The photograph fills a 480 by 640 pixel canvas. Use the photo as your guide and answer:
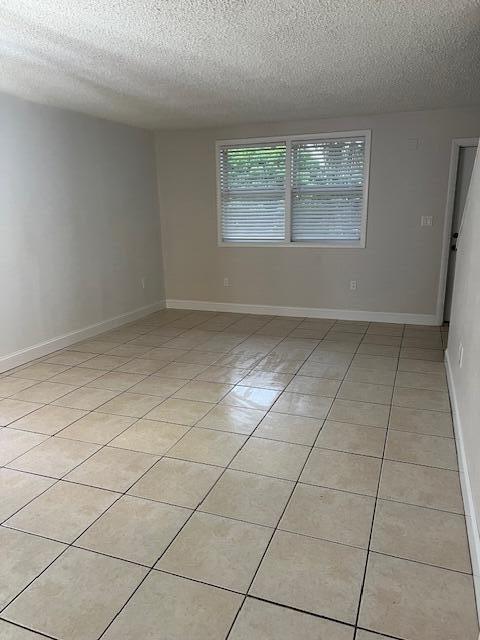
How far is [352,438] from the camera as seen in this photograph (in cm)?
261

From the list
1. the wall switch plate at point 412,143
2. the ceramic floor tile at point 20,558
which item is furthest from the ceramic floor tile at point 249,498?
the wall switch plate at point 412,143

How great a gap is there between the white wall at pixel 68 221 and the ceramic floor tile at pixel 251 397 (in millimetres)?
2081

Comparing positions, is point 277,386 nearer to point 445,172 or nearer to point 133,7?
point 133,7

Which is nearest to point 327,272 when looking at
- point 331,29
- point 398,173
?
point 398,173

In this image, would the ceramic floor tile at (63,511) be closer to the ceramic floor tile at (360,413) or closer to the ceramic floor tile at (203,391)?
the ceramic floor tile at (203,391)

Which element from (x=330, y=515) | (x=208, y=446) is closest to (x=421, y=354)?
(x=208, y=446)

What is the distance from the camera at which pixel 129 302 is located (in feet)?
Result: 18.1

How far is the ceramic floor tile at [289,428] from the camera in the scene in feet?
8.59

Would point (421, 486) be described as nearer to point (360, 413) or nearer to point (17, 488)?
point (360, 413)

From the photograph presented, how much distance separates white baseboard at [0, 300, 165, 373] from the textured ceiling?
2200 mm

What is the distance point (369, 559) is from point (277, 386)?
5.87 ft

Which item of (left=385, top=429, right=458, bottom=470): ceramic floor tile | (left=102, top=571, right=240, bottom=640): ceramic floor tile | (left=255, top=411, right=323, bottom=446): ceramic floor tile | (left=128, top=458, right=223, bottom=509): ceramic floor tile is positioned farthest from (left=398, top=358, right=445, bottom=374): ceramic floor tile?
(left=102, top=571, right=240, bottom=640): ceramic floor tile

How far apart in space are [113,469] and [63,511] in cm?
36

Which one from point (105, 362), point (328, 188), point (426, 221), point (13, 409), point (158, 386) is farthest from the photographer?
point (328, 188)
